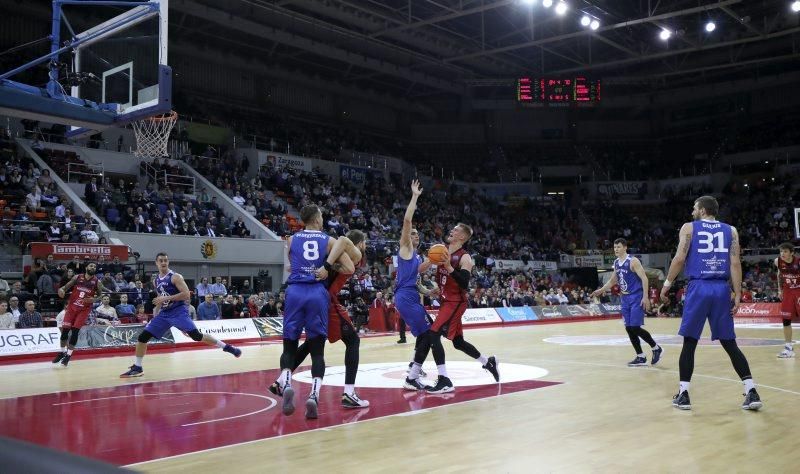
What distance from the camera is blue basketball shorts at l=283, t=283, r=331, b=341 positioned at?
660 cm

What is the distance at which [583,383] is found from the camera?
888cm

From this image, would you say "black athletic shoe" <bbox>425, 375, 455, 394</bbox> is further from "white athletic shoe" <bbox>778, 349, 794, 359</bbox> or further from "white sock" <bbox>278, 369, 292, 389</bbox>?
"white athletic shoe" <bbox>778, 349, 794, 359</bbox>

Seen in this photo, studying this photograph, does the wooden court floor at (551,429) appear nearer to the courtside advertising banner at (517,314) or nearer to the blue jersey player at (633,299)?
the blue jersey player at (633,299)

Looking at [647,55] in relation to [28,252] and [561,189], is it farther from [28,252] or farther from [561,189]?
[28,252]

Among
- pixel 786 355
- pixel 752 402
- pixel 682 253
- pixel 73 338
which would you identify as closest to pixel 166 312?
pixel 73 338

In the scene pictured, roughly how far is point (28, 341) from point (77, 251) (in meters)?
3.93

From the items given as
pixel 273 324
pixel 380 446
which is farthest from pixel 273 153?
pixel 380 446

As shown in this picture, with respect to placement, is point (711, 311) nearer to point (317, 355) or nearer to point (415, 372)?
point (415, 372)

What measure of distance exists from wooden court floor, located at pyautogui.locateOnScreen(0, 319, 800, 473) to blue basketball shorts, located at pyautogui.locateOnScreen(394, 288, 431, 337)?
83cm

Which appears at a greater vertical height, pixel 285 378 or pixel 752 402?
pixel 285 378

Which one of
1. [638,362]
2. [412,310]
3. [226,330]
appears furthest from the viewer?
[226,330]

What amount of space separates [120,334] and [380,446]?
489 inches

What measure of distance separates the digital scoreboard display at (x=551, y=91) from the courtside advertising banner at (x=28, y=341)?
2820 cm

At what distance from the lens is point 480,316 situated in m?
25.5
